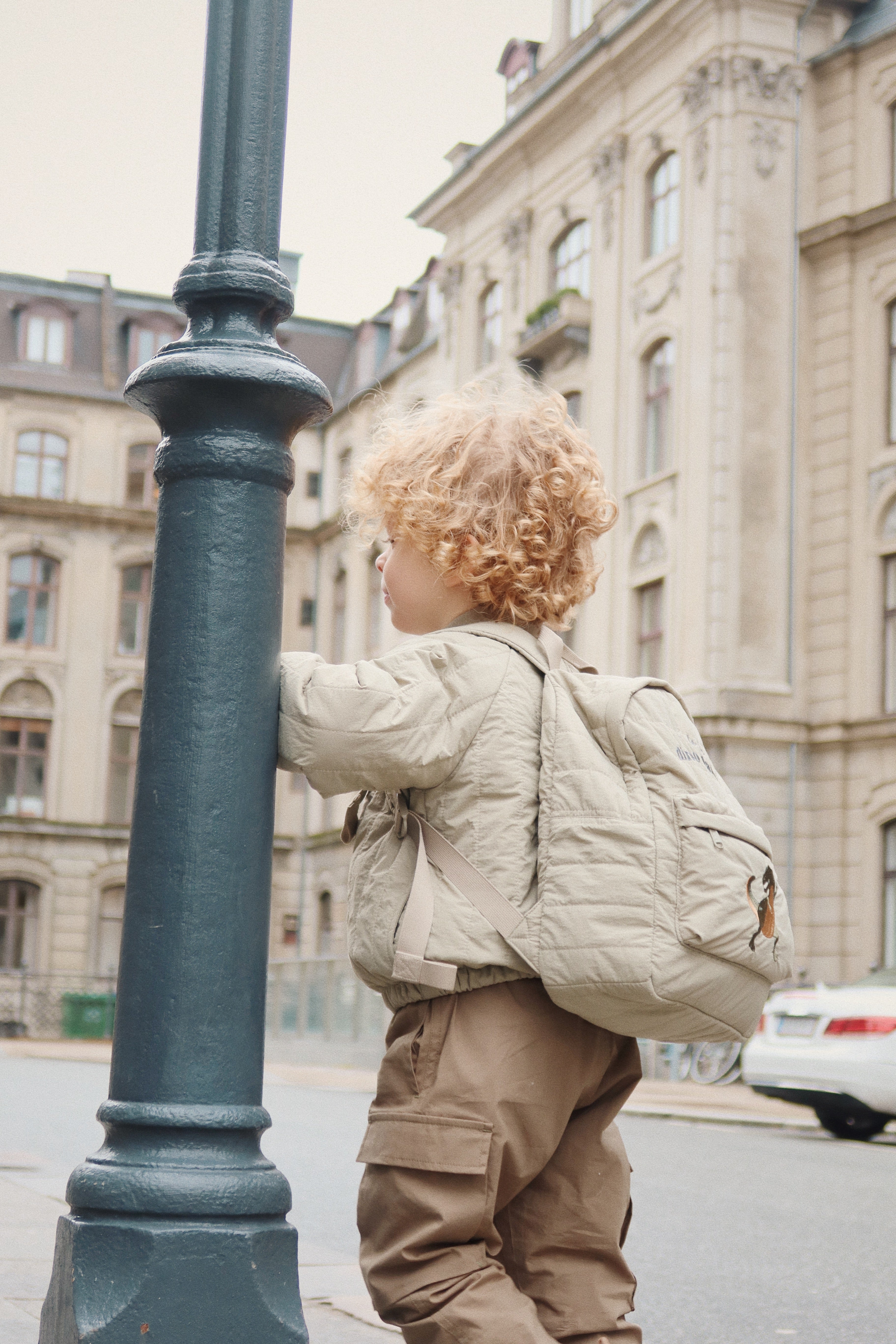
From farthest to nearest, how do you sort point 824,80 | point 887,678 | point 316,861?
point 316,861
point 824,80
point 887,678

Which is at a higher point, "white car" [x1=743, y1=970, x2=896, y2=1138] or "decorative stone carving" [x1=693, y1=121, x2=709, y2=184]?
"decorative stone carving" [x1=693, y1=121, x2=709, y2=184]

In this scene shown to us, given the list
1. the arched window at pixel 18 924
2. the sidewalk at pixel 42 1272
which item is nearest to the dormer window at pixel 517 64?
the arched window at pixel 18 924

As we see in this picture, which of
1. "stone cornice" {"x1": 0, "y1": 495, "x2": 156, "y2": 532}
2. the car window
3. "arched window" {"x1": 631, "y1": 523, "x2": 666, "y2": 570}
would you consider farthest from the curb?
"stone cornice" {"x1": 0, "y1": 495, "x2": 156, "y2": 532}

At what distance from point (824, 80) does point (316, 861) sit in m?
21.5

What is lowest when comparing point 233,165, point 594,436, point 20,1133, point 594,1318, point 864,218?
point 20,1133

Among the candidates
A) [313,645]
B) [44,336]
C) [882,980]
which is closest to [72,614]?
[313,645]

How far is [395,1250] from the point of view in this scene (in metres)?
2.26

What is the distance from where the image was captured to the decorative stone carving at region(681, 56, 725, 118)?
23609mm

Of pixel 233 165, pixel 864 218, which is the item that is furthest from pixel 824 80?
pixel 233 165

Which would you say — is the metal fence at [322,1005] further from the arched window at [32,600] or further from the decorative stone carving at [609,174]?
the arched window at [32,600]

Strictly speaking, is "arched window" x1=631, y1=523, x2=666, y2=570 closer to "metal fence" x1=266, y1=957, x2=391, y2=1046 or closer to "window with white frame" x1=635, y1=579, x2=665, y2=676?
"window with white frame" x1=635, y1=579, x2=665, y2=676

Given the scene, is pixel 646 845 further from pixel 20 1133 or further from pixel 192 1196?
pixel 20 1133

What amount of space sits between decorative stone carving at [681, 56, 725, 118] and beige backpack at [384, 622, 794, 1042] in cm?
2282

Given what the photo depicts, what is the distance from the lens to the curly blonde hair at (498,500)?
100 inches
